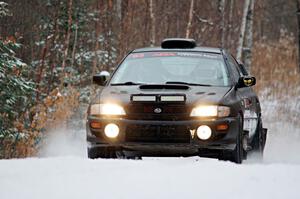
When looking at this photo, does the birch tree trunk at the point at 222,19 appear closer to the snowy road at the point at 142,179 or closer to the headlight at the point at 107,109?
the headlight at the point at 107,109

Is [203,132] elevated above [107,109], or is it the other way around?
[107,109]

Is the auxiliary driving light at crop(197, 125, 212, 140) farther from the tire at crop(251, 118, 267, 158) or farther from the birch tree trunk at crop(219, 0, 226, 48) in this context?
the birch tree trunk at crop(219, 0, 226, 48)

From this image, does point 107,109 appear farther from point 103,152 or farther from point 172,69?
point 172,69

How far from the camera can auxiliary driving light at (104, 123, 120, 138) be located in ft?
24.7

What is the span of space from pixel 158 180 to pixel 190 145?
6.29 ft

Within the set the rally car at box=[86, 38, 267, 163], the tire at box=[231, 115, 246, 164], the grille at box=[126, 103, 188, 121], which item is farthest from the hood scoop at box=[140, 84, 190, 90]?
the tire at box=[231, 115, 246, 164]

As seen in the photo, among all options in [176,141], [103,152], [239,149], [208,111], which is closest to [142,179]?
[176,141]

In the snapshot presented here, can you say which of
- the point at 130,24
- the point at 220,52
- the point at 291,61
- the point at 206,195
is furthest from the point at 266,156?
the point at 291,61

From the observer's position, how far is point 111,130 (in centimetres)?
756

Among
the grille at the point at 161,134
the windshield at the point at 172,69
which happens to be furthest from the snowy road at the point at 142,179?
the windshield at the point at 172,69

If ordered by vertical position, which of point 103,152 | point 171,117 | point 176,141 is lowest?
point 103,152

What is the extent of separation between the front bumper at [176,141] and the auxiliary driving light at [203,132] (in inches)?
1.3

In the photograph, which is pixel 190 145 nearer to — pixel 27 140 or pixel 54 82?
pixel 27 140

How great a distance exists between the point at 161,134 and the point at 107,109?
704 mm
